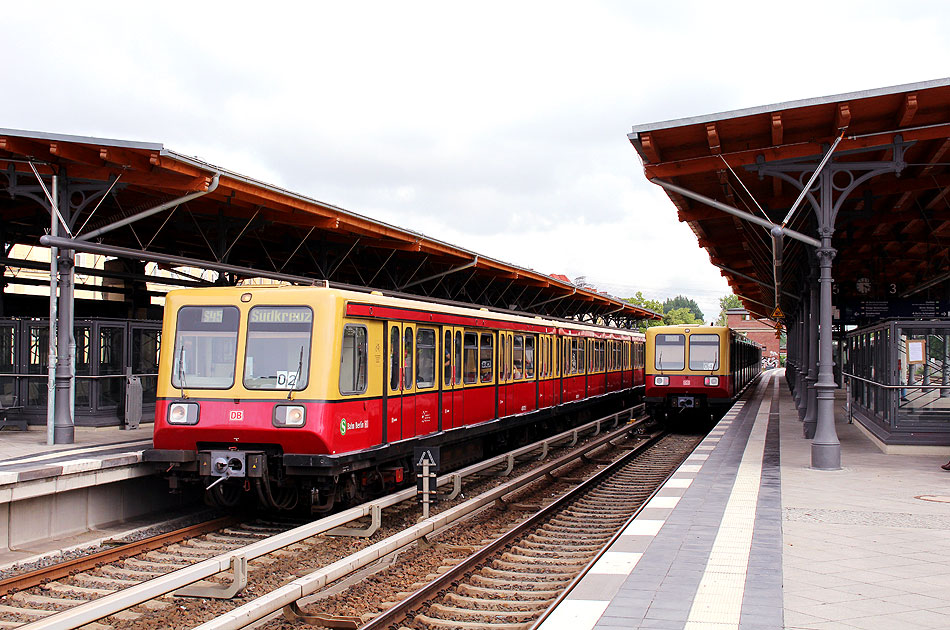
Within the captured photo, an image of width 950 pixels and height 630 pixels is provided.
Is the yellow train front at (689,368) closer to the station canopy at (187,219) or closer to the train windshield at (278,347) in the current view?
the station canopy at (187,219)

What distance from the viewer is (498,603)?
22.8 feet

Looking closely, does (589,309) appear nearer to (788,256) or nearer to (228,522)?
(788,256)

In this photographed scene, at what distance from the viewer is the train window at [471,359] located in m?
13.2

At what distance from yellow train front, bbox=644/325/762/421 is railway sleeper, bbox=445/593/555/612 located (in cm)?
1493

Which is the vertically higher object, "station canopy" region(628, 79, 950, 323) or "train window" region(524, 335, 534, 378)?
"station canopy" region(628, 79, 950, 323)

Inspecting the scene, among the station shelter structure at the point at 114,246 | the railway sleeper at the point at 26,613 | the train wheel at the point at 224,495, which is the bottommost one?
the railway sleeper at the point at 26,613

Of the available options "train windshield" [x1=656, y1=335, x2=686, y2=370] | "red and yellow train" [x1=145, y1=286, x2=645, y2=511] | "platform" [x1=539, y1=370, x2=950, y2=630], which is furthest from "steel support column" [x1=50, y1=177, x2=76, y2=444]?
"train windshield" [x1=656, y1=335, x2=686, y2=370]

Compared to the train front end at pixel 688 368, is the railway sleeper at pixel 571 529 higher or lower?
lower

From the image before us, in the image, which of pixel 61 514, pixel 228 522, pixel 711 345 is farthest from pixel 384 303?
pixel 711 345

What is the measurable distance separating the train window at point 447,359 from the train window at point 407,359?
1155mm

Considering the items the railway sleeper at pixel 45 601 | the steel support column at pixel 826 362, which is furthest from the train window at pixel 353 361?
the steel support column at pixel 826 362

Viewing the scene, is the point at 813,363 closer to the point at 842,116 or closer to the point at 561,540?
the point at 842,116

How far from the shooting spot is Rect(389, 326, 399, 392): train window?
10555 millimetres

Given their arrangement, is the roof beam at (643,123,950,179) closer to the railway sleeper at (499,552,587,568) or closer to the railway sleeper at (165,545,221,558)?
the railway sleeper at (499,552,587,568)
